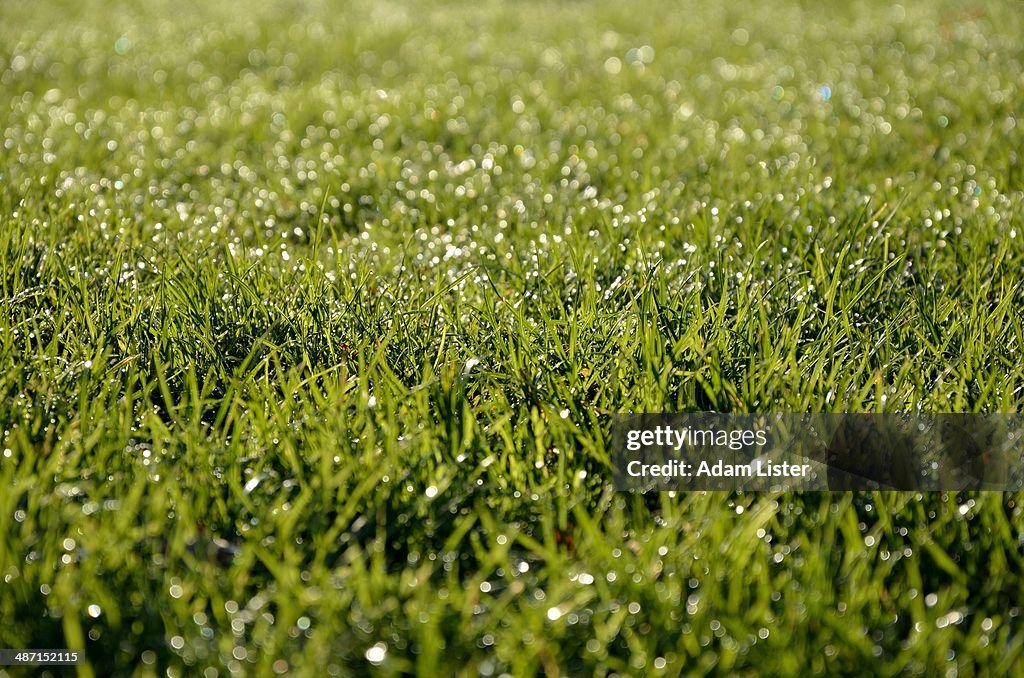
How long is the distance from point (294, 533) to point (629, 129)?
108 inches

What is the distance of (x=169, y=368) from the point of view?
6.87 feet

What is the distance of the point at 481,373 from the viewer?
2.05m

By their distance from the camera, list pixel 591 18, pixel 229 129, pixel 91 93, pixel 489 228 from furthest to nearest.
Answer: pixel 591 18 → pixel 91 93 → pixel 229 129 → pixel 489 228

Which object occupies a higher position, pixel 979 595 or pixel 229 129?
pixel 229 129

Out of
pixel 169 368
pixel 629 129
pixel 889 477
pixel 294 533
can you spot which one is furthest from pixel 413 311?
pixel 629 129

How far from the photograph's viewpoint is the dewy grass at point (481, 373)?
1.48 metres

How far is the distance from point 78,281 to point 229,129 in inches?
67.4

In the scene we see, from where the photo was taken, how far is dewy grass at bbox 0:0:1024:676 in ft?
4.84

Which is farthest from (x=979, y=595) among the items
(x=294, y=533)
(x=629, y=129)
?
(x=629, y=129)

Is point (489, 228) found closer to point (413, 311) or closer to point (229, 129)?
point (413, 311)

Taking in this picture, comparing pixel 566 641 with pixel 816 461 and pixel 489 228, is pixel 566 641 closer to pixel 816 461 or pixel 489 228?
pixel 816 461

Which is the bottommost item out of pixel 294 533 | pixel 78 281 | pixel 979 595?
pixel 979 595

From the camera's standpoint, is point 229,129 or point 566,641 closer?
point 566,641

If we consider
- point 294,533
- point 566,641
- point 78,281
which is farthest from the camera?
point 78,281
